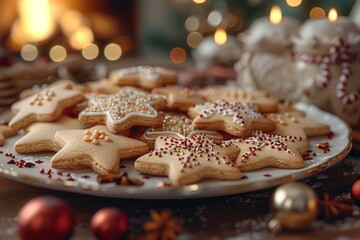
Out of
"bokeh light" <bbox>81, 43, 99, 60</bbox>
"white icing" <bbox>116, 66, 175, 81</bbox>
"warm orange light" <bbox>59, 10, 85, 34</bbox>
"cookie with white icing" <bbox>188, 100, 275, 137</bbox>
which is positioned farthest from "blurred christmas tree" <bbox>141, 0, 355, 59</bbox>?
"cookie with white icing" <bbox>188, 100, 275, 137</bbox>

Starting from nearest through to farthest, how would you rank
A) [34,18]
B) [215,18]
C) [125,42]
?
1. [215,18]
2. [34,18]
3. [125,42]

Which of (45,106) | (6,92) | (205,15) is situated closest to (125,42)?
(205,15)

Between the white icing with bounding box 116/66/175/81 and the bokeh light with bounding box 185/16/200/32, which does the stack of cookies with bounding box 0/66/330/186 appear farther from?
the bokeh light with bounding box 185/16/200/32

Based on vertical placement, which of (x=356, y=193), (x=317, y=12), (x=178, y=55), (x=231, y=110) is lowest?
(x=178, y=55)

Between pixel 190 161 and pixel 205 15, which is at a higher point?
pixel 205 15

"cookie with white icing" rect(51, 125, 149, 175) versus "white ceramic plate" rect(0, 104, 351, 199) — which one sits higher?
"cookie with white icing" rect(51, 125, 149, 175)

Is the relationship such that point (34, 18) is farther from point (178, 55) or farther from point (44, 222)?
point (44, 222)
